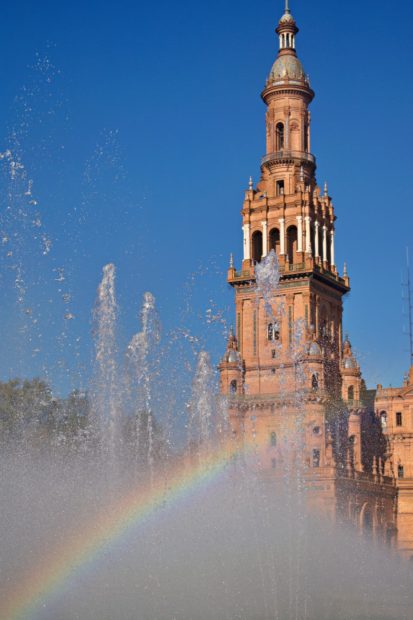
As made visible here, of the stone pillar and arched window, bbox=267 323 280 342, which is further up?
the stone pillar

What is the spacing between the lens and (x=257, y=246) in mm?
95375

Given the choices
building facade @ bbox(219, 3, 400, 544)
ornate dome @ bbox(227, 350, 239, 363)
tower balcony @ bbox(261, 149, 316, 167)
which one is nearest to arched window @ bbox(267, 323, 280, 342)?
building facade @ bbox(219, 3, 400, 544)

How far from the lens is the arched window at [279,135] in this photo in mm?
96312

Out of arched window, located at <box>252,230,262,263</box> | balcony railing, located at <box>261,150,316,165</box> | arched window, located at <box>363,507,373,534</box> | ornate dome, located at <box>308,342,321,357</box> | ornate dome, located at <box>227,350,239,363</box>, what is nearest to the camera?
ornate dome, located at <box>308,342,321,357</box>

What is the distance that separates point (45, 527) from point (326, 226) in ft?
185

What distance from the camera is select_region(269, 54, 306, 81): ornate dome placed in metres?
96.3

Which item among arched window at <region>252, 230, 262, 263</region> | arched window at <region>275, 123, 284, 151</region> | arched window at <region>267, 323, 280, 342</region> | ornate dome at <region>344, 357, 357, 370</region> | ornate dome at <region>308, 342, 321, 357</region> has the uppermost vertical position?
arched window at <region>275, 123, 284, 151</region>

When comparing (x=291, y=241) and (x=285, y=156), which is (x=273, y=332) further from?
(x=285, y=156)

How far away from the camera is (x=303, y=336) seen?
8869 centimetres

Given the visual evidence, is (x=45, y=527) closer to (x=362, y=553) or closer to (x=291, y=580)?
(x=291, y=580)

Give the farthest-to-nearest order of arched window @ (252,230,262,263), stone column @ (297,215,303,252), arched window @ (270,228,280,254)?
arched window @ (252,230,262,263), arched window @ (270,228,280,254), stone column @ (297,215,303,252)

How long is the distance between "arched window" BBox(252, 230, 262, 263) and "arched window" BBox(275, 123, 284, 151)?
807 cm

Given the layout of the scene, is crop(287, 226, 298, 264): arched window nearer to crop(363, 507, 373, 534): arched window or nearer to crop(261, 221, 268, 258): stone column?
crop(261, 221, 268, 258): stone column

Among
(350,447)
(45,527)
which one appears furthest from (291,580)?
(350,447)
